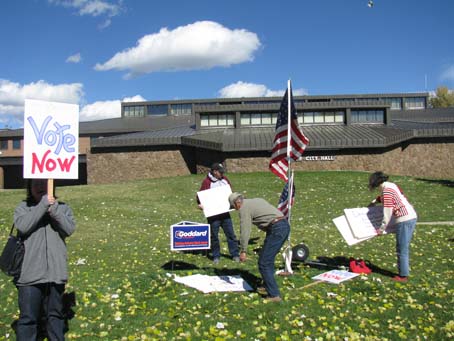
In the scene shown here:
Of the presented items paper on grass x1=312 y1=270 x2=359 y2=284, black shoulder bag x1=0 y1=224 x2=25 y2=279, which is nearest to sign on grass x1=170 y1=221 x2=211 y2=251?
paper on grass x1=312 y1=270 x2=359 y2=284

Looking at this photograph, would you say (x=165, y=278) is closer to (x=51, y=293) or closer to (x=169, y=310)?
(x=169, y=310)

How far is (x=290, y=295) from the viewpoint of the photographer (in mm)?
7676

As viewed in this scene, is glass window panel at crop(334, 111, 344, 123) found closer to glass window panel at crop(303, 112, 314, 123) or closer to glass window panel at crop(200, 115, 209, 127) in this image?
glass window panel at crop(303, 112, 314, 123)

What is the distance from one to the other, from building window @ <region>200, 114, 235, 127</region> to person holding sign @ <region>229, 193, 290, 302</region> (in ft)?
104

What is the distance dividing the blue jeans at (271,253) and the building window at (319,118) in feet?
106

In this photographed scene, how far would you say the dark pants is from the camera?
5.02m

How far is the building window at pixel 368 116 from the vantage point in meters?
39.5

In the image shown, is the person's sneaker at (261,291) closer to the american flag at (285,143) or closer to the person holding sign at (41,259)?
the american flag at (285,143)

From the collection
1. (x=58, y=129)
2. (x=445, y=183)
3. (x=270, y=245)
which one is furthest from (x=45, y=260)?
(x=445, y=183)

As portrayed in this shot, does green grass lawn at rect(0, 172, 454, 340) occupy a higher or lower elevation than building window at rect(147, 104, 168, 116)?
lower

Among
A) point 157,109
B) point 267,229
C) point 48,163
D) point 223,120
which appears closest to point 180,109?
point 157,109

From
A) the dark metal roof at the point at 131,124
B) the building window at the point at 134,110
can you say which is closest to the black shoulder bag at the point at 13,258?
the dark metal roof at the point at 131,124

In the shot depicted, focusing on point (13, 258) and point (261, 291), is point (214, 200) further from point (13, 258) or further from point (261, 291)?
point (13, 258)

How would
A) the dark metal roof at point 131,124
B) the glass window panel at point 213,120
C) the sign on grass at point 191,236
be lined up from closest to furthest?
the sign on grass at point 191,236
the glass window panel at point 213,120
the dark metal roof at point 131,124
